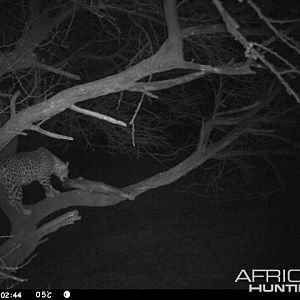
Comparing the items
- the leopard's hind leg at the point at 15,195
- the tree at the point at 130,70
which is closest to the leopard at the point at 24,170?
the leopard's hind leg at the point at 15,195

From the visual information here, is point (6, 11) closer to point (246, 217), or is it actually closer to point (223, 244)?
point (223, 244)

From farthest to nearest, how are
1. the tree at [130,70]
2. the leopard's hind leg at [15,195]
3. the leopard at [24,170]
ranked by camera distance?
→ the leopard at [24,170] < the leopard's hind leg at [15,195] < the tree at [130,70]

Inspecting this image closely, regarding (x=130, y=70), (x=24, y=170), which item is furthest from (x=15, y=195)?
(x=130, y=70)

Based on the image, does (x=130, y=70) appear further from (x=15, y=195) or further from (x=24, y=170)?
(x=24, y=170)

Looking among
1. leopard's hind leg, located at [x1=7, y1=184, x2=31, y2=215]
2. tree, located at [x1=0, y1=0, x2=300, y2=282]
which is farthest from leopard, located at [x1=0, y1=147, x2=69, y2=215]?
tree, located at [x1=0, y1=0, x2=300, y2=282]

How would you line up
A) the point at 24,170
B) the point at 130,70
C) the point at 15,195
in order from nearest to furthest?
the point at 130,70
the point at 15,195
the point at 24,170

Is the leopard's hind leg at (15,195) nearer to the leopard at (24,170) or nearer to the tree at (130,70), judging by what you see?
the leopard at (24,170)

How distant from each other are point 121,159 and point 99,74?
8588 millimetres

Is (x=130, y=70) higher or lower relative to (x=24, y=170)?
lower

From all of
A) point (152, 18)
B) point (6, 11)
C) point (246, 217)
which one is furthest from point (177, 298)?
point (6, 11)

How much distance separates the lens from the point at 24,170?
770cm

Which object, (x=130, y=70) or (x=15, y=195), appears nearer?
(x=130, y=70)

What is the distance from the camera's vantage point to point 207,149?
5738mm

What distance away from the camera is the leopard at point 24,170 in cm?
722
